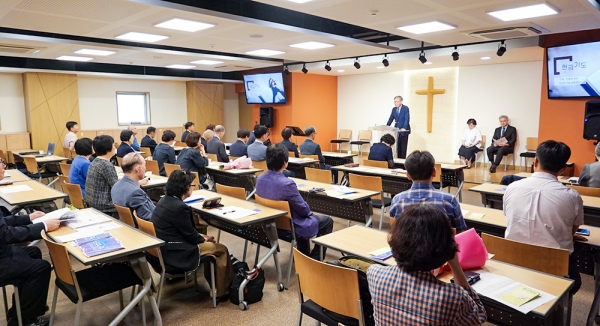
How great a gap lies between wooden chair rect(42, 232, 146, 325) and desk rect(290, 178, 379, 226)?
2133 millimetres

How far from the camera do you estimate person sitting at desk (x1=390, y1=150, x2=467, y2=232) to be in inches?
105

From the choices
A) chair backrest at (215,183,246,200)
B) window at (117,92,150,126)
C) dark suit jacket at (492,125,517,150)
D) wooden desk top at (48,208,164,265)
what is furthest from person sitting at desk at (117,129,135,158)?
dark suit jacket at (492,125,517,150)

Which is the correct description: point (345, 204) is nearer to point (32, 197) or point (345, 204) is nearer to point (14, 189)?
point (32, 197)

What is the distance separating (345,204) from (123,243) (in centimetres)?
252

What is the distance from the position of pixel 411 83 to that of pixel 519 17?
21.0ft

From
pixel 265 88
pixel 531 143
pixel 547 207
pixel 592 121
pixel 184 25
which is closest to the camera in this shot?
pixel 547 207

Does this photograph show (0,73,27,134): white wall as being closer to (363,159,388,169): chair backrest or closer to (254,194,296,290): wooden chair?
(363,159,388,169): chair backrest

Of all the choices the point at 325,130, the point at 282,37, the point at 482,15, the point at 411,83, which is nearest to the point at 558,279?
the point at 482,15

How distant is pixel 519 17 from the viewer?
17.8 feet

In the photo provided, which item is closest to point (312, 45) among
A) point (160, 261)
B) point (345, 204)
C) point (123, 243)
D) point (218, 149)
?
point (218, 149)

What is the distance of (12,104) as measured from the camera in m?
11.1

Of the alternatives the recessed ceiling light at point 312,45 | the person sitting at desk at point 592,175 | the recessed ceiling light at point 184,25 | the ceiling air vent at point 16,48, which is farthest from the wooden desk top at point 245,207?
the ceiling air vent at point 16,48

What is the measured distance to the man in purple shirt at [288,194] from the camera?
12.3 feet

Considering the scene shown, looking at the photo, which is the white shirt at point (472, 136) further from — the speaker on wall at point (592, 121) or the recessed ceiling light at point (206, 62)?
the recessed ceiling light at point (206, 62)
